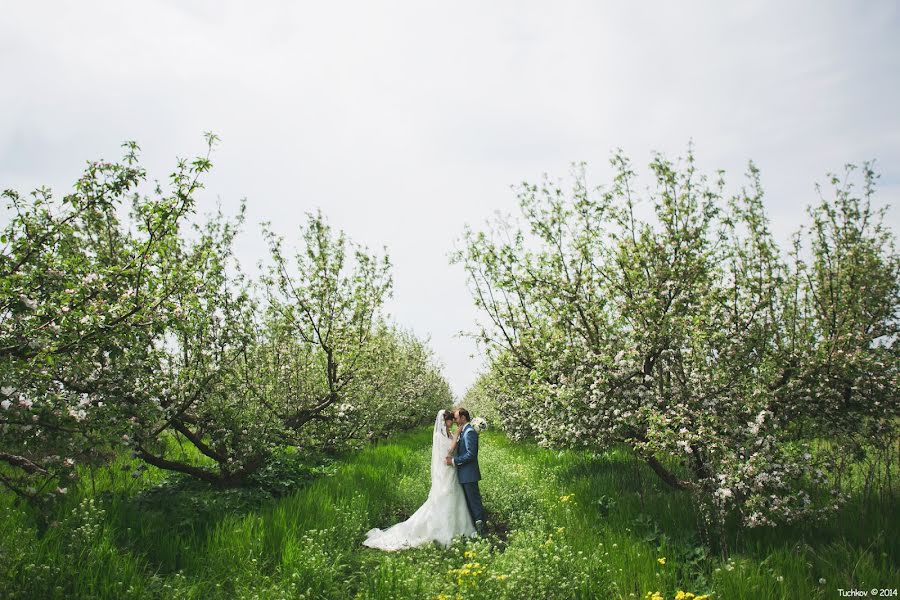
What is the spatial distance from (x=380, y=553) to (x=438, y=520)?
4.76ft

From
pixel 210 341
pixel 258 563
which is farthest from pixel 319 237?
pixel 258 563

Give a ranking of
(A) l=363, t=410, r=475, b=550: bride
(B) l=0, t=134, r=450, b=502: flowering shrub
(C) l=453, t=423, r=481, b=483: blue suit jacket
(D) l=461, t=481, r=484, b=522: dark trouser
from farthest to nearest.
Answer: (C) l=453, t=423, r=481, b=483: blue suit jacket, (D) l=461, t=481, r=484, b=522: dark trouser, (A) l=363, t=410, r=475, b=550: bride, (B) l=0, t=134, r=450, b=502: flowering shrub

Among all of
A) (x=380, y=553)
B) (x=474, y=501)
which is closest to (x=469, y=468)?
(x=474, y=501)

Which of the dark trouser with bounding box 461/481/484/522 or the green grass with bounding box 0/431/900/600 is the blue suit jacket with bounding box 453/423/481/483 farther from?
the green grass with bounding box 0/431/900/600

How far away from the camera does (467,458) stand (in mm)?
10289

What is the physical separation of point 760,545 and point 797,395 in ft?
8.57

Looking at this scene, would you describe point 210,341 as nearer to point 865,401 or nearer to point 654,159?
point 654,159

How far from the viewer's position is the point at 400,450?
1925cm

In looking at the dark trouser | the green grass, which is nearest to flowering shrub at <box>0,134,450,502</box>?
the green grass

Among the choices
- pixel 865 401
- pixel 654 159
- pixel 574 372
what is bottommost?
pixel 865 401

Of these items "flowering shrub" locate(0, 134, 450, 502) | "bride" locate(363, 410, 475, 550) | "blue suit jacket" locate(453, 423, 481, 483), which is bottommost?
"bride" locate(363, 410, 475, 550)

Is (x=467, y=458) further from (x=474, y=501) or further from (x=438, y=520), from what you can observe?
(x=438, y=520)

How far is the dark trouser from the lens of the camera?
1020 cm

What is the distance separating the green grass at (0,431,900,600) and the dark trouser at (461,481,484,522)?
1.95ft
